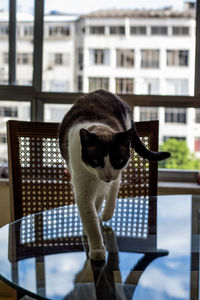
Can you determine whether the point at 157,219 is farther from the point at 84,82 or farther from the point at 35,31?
the point at 35,31

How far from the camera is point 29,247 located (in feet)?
3.36

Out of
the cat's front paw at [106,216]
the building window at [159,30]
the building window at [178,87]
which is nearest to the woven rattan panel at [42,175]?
the cat's front paw at [106,216]

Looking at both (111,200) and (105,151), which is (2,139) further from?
(105,151)

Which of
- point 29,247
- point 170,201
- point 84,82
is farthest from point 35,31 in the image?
point 29,247

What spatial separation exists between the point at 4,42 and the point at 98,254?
5.80 feet

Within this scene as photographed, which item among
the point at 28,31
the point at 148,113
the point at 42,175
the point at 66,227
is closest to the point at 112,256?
the point at 66,227

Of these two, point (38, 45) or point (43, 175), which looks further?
point (38, 45)

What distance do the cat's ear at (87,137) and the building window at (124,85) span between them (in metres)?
1.60

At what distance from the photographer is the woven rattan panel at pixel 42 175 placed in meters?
1.47

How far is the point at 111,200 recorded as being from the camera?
3.11 feet

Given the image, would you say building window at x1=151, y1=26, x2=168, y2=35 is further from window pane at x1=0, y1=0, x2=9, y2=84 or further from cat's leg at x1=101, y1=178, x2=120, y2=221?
cat's leg at x1=101, y1=178, x2=120, y2=221

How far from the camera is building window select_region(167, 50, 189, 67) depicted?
2219 mm

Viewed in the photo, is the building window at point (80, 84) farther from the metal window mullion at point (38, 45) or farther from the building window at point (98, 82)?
the metal window mullion at point (38, 45)

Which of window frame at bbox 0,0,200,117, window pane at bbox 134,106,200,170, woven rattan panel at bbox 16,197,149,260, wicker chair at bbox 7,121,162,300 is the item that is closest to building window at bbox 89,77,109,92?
window frame at bbox 0,0,200,117
